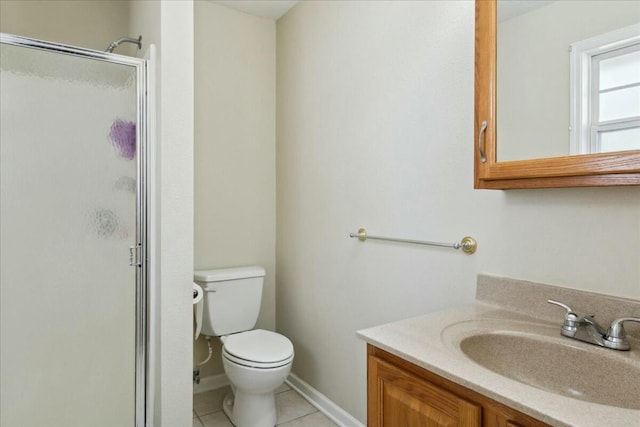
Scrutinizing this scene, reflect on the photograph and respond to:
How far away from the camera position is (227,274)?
227cm

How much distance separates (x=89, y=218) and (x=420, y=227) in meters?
1.46

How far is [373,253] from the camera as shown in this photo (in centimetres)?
185

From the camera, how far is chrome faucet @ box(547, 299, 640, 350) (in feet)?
2.97

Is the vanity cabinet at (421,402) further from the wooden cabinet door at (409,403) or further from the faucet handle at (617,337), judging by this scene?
the faucet handle at (617,337)

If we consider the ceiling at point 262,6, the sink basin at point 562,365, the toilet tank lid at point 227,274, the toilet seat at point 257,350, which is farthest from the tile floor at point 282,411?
the ceiling at point 262,6

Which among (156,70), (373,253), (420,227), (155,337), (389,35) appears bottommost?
(155,337)

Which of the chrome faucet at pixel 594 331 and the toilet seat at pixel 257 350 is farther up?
the chrome faucet at pixel 594 331

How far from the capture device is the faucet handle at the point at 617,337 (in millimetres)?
901

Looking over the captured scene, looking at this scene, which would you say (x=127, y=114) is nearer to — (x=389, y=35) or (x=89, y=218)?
(x=89, y=218)

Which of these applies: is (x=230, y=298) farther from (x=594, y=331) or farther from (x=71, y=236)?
(x=594, y=331)

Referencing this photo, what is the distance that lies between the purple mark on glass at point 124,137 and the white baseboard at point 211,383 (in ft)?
5.02

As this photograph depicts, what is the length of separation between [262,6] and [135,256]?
5.87 feet

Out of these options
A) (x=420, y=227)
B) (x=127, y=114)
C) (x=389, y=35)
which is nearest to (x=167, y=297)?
(x=127, y=114)

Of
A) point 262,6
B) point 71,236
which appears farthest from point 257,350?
point 262,6
